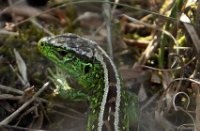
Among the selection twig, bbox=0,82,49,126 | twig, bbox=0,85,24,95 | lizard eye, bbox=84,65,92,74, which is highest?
lizard eye, bbox=84,65,92,74

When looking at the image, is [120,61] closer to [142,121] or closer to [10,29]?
[142,121]

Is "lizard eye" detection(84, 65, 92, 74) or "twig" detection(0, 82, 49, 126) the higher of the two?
"lizard eye" detection(84, 65, 92, 74)

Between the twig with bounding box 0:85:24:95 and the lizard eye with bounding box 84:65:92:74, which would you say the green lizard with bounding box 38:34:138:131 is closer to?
the lizard eye with bounding box 84:65:92:74

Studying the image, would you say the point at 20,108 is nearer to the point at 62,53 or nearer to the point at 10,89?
the point at 10,89

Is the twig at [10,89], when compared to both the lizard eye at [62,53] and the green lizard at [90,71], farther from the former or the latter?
the lizard eye at [62,53]

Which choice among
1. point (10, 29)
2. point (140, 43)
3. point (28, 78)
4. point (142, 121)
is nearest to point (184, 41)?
point (140, 43)

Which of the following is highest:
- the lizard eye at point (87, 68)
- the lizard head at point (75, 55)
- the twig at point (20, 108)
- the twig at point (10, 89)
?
the lizard head at point (75, 55)

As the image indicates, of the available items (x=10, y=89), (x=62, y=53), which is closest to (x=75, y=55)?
(x=62, y=53)

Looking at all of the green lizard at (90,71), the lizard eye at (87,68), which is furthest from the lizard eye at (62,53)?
the lizard eye at (87,68)

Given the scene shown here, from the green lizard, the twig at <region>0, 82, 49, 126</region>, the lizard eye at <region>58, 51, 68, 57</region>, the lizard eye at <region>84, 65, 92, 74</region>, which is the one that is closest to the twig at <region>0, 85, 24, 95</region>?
the twig at <region>0, 82, 49, 126</region>
